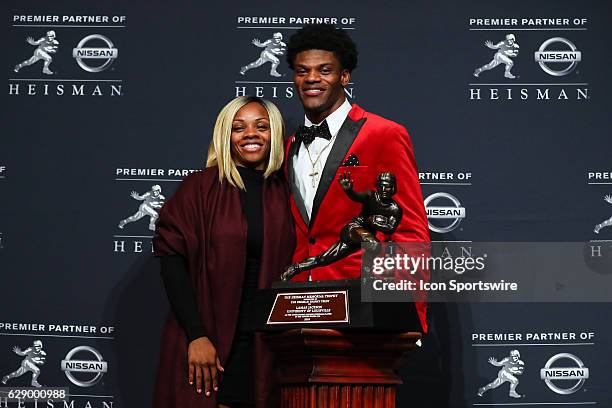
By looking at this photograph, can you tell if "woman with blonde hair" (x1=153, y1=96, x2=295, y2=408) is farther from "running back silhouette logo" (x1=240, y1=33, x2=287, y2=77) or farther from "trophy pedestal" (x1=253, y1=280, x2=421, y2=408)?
"running back silhouette logo" (x1=240, y1=33, x2=287, y2=77)

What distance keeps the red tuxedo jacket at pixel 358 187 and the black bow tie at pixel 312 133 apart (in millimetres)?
62

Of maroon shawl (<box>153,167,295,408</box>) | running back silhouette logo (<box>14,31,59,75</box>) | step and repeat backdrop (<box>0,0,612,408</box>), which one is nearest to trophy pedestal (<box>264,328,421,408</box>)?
maroon shawl (<box>153,167,295,408</box>)

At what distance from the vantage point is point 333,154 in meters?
3.35

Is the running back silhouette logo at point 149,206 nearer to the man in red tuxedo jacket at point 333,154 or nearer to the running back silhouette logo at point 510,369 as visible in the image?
the man in red tuxedo jacket at point 333,154

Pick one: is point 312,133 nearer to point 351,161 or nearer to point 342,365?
point 351,161

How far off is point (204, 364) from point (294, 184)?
2.40ft

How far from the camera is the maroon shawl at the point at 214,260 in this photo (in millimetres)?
3381

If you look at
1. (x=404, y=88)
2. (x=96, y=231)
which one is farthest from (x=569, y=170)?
(x=96, y=231)

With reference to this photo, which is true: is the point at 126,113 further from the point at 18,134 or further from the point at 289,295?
the point at 289,295

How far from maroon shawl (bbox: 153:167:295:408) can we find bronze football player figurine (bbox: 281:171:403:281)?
0.49m

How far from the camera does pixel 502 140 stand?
4.44 metres

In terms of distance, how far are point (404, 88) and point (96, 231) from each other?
5.18 feet

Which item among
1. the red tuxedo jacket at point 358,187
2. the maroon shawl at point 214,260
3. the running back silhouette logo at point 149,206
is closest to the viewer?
the red tuxedo jacket at point 358,187


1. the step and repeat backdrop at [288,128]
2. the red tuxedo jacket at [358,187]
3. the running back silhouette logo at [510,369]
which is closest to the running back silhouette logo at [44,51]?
the step and repeat backdrop at [288,128]
